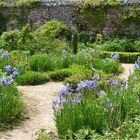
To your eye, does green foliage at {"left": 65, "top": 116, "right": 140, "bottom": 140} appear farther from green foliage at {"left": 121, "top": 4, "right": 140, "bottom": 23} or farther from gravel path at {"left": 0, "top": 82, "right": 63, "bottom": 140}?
green foliage at {"left": 121, "top": 4, "right": 140, "bottom": 23}

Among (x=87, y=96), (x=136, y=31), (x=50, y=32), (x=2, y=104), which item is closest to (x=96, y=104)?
(x=87, y=96)

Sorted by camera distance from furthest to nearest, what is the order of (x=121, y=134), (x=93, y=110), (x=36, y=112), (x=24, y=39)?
(x=24, y=39), (x=36, y=112), (x=93, y=110), (x=121, y=134)

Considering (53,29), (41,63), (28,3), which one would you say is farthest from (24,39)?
(28,3)

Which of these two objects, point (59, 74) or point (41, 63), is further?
point (41, 63)

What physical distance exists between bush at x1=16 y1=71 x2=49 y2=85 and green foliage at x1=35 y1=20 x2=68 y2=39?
21.4 ft

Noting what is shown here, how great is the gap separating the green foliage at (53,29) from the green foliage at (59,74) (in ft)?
19.8

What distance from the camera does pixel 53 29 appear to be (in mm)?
20094

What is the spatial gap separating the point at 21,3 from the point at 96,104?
1695 centimetres

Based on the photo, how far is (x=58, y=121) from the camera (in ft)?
21.1

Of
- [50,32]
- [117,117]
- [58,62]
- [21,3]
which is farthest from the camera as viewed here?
[21,3]

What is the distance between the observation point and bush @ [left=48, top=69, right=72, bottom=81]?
38.4 ft

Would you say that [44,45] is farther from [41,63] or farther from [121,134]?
[121,134]

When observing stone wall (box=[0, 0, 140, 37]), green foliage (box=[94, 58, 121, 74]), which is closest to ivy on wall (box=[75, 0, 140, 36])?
stone wall (box=[0, 0, 140, 37])

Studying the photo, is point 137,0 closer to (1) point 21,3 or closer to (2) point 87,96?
(1) point 21,3
